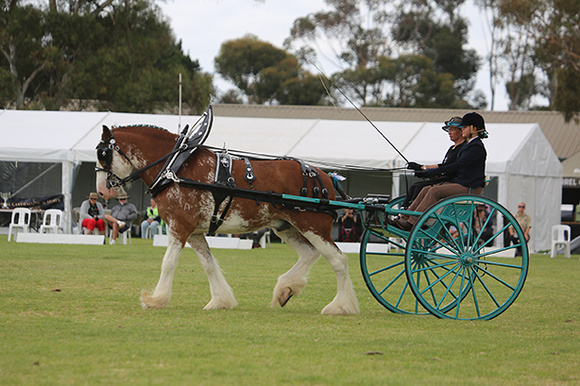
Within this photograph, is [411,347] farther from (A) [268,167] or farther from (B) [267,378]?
(A) [268,167]

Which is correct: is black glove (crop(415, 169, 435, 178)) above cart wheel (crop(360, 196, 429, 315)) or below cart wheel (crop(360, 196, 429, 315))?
above

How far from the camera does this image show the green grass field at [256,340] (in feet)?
18.5

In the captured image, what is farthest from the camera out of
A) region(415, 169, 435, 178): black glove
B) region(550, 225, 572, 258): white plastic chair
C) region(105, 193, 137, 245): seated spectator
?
region(550, 225, 572, 258): white plastic chair

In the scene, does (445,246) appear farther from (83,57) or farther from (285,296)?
(83,57)

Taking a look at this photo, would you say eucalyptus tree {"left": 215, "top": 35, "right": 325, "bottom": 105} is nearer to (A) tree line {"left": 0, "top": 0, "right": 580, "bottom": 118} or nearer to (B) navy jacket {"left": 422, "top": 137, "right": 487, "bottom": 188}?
(A) tree line {"left": 0, "top": 0, "right": 580, "bottom": 118}

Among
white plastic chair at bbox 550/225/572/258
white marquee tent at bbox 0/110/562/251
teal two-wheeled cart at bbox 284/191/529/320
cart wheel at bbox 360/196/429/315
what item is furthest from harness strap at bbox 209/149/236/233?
white plastic chair at bbox 550/225/572/258

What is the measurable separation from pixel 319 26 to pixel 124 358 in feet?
184

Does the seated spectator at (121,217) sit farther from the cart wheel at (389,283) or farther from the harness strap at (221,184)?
the harness strap at (221,184)

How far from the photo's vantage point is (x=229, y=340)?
22.7ft

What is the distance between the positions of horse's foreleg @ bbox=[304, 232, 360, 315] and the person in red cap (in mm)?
695

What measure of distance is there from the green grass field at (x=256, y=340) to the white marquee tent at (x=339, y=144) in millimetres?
11607

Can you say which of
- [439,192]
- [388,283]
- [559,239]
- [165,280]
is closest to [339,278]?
[439,192]

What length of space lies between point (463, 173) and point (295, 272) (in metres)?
2.08

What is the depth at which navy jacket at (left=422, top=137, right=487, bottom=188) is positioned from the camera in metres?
8.66
